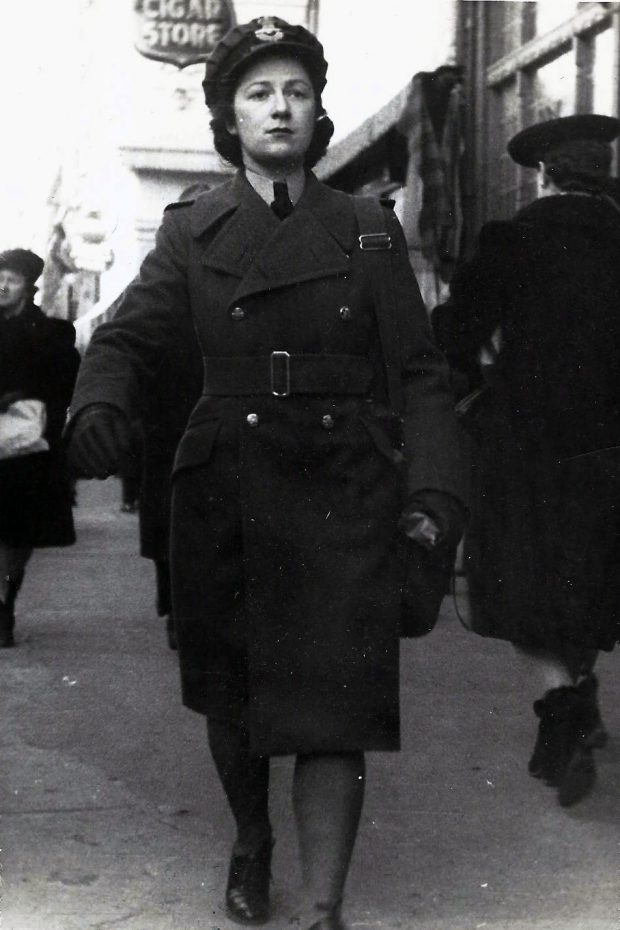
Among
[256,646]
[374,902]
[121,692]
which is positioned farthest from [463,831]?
[121,692]

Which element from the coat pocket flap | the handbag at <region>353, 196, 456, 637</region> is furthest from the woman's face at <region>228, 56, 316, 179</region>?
the coat pocket flap

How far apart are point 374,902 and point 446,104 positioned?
649cm

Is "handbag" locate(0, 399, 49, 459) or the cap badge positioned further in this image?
"handbag" locate(0, 399, 49, 459)

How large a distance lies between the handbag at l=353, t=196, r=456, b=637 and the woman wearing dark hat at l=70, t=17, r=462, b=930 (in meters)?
0.02

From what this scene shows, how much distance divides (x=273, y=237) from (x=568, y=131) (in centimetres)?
161

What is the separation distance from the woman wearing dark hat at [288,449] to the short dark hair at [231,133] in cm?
1

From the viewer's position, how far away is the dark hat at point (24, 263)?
313 inches

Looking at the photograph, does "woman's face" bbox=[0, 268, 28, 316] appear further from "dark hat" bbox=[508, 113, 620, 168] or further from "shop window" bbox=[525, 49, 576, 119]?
"dark hat" bbox=[508, 113, 620, 168]

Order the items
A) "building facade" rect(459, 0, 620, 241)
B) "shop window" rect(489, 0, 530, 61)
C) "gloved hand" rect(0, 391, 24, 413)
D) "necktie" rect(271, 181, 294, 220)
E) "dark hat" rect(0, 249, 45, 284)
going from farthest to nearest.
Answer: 1. "shop window" rect(489, 0, 530, 61)
2. "building facade" rect(459, 0, 620, 241)
3. "dark hat" rect(0, 249, 45, 284)
4. "gloved hand" rect(0, 391, 24, 413)
5. "necktie" rect(271, 181, 294, 220)

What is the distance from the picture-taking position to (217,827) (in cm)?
438

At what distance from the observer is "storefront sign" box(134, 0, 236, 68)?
38.9 ft

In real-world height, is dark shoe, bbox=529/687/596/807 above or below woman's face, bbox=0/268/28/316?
below

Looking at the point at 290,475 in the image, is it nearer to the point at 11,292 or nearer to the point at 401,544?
the point at 401,544

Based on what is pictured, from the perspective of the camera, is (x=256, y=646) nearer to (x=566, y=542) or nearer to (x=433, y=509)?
(x=433, y=509)
